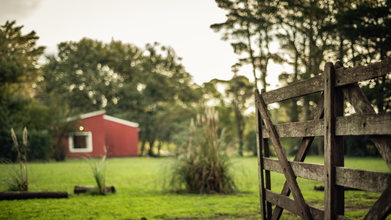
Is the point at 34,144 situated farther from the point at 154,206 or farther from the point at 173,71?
the point at 173,71

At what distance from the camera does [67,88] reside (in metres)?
36.1

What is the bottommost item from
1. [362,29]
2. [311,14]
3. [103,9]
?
[362,29]

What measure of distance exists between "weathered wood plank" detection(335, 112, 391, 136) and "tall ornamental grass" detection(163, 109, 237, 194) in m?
5.04

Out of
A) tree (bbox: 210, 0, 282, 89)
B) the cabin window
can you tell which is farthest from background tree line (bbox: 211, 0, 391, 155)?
the cabin window

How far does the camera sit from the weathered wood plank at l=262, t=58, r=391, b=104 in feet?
6.98

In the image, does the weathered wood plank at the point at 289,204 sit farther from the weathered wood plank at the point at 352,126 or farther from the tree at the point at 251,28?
the tree at the point at 251,28

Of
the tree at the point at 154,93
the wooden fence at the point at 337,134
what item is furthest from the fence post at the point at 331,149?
the tree at the point at 154,93

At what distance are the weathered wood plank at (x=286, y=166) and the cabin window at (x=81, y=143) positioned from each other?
24.2 meters

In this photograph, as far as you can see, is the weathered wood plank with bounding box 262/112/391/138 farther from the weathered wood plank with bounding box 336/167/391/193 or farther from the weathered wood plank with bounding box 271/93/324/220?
the weathered wood plank with bounding box 336/167/391/193

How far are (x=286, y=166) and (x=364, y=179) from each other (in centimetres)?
102

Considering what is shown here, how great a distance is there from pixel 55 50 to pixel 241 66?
22264 mm

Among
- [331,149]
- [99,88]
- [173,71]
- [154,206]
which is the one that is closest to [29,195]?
[154,206]

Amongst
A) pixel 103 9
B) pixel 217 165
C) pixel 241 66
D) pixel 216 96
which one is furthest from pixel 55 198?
pixel 216 96

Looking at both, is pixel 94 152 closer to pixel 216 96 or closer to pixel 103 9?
pixel 103 9
